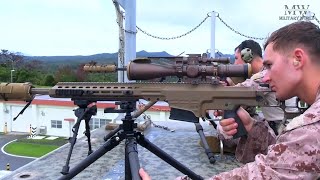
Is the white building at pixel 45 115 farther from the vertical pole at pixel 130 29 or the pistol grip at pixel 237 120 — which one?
the pistol grip at pixel 237 120

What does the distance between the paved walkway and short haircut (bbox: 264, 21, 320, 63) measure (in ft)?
48.0

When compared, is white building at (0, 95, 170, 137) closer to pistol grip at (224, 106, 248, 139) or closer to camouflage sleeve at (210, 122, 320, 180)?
pistol grip at (224, 106, 248, 139)

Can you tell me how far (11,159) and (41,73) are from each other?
9.25 meters

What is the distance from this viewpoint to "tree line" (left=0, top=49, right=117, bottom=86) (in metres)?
4.73

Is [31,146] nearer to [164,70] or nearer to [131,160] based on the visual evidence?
[164,70]

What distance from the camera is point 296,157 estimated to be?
1.14 metres

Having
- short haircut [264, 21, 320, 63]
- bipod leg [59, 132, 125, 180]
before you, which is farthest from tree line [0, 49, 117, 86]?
short haircut [264, 21, 320, 63]

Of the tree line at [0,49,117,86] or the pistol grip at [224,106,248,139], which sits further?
the tree line at [0,49,117,86]

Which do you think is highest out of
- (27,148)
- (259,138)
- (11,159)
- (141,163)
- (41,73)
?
(41,73)

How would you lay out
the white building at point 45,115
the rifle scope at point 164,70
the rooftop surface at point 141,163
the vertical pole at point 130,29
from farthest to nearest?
1. the white building at point 45,115
2. the vertical pole at point 130,29
3. the rooftop surface at point 141,163
4. the rifle scope at point 164,70

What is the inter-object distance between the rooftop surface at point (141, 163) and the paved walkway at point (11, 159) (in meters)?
12.0

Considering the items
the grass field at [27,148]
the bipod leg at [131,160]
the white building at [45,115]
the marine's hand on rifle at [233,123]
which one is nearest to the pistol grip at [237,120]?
the marine's hand on rifle at [233,123]

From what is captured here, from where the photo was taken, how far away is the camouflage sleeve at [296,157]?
1140 millimetres

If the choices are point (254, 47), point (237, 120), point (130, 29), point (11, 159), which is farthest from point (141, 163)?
point (11, 159)
